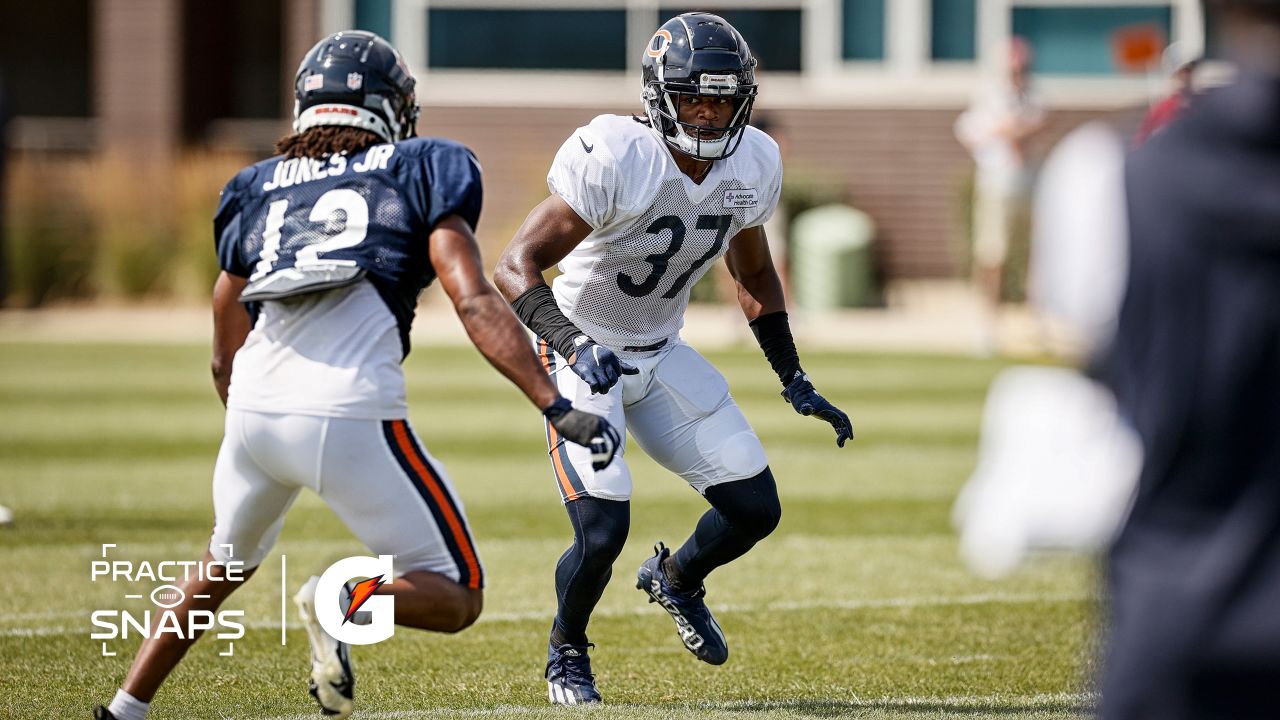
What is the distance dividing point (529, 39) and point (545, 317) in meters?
15.9

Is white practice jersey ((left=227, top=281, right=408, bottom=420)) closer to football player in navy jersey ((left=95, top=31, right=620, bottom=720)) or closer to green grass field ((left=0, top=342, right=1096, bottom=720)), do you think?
football player in navy jersey ((left=95, top=31, right=620, bottom=720))

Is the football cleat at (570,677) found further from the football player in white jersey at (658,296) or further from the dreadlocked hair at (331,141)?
the dreadlocked hair at (331,141)

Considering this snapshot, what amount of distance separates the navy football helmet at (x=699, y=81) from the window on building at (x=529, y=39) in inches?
599

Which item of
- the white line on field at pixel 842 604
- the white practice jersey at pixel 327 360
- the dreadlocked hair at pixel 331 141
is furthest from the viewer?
the white line on field at pixel 842 604

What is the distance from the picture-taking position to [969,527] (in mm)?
2229

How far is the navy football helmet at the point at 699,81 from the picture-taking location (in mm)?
4852

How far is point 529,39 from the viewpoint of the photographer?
20000 mm

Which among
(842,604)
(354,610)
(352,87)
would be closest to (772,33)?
(842,604)

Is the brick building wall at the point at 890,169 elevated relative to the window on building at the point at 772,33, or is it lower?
lower

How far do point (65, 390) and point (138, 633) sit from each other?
300 inches

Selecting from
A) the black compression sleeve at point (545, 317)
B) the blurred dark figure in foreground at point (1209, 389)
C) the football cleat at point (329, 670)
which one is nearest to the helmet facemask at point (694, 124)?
the black compression sleeve at point (545, 317)

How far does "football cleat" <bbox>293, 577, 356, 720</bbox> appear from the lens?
3637mm

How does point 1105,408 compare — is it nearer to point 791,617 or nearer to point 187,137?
point 791,617

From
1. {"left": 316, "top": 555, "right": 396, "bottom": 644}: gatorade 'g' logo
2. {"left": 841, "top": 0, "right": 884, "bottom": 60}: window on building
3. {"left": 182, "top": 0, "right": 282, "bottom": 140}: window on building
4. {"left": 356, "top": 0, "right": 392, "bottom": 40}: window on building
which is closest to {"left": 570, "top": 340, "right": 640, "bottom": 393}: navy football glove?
{"left": 316, "top": 555, "right": 396, "bottom": 644}: gatorade 'g' logo
